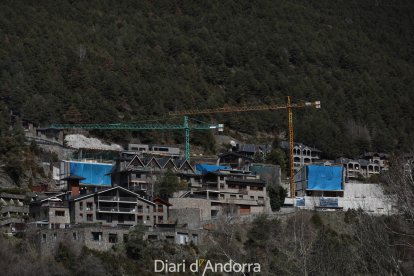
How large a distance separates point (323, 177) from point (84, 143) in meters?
23.5

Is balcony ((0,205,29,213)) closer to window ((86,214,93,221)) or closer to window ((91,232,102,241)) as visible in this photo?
window ((86,214,93,221))

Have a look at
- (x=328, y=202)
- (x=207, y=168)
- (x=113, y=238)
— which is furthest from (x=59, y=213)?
(x=328, y=202)

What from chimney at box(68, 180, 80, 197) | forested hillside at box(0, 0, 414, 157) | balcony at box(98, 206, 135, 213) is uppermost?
forested hillside at box(0, 0, 414, 157)

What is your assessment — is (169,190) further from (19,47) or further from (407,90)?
(407,90)

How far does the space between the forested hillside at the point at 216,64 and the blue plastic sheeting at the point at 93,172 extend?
45.1 feet

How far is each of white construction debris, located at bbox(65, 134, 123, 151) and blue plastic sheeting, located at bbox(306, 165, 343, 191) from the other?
2014 centimetres

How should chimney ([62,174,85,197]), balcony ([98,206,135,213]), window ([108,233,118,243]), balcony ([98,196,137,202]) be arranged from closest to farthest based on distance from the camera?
window ([108,233,118,243]), balcony ([98,206,135,213]), balcony ([98,196,137,202]), chimney ([62,174,85,197])

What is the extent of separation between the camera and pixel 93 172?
83.8m

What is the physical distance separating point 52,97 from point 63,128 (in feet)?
19.1

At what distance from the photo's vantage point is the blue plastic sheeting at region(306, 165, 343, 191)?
86.9 metres

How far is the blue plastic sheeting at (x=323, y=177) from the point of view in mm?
86875

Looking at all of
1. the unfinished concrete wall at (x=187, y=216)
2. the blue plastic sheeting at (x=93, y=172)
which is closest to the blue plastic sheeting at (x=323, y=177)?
the blue plastic sheeting at (x=93, y=172)

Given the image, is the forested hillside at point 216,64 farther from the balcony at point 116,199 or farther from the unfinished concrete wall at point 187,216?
the balcony at point 116,199

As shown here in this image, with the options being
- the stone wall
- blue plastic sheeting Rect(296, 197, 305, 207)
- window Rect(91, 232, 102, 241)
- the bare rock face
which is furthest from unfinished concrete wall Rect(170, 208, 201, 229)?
the bare rock face
